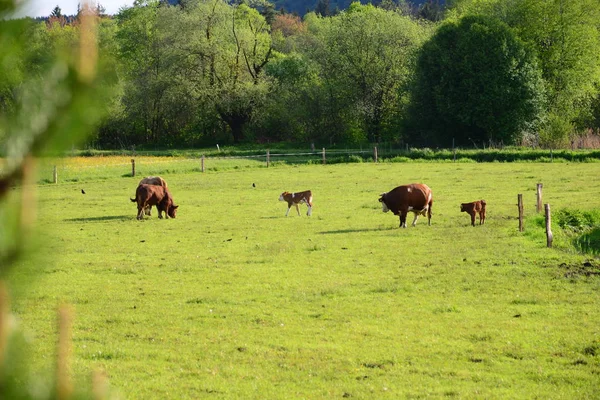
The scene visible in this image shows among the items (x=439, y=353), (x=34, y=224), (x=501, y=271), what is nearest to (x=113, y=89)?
(x=34, y=224)

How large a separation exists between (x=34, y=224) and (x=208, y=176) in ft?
140

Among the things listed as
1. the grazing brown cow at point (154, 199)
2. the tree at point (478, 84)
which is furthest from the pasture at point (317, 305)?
the tree at point (478, 84)

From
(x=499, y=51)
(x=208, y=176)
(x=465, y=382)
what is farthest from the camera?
(x=499, y=51)

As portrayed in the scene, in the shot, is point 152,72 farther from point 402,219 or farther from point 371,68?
point 402,219

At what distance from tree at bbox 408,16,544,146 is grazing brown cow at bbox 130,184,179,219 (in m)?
36.1

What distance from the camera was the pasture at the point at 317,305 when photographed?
374 inches

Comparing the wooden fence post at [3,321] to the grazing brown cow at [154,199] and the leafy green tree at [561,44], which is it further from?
the leafy green tree at [561,44]

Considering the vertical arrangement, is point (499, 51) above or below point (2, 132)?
above

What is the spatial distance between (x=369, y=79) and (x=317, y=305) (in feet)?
194

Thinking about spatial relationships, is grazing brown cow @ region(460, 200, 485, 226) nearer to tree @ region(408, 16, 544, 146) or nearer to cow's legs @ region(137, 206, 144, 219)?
cow's legs @ region(137, 206, 144, 219)

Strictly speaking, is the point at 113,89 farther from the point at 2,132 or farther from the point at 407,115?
the point at 407,115

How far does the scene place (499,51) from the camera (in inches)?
2280

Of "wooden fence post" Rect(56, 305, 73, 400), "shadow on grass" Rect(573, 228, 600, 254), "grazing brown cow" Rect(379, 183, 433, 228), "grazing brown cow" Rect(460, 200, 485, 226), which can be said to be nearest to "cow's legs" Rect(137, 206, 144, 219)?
"grazing brown cow" Rect(379, 183, 433, 228)

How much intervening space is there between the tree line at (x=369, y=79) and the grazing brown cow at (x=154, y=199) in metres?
35.5
